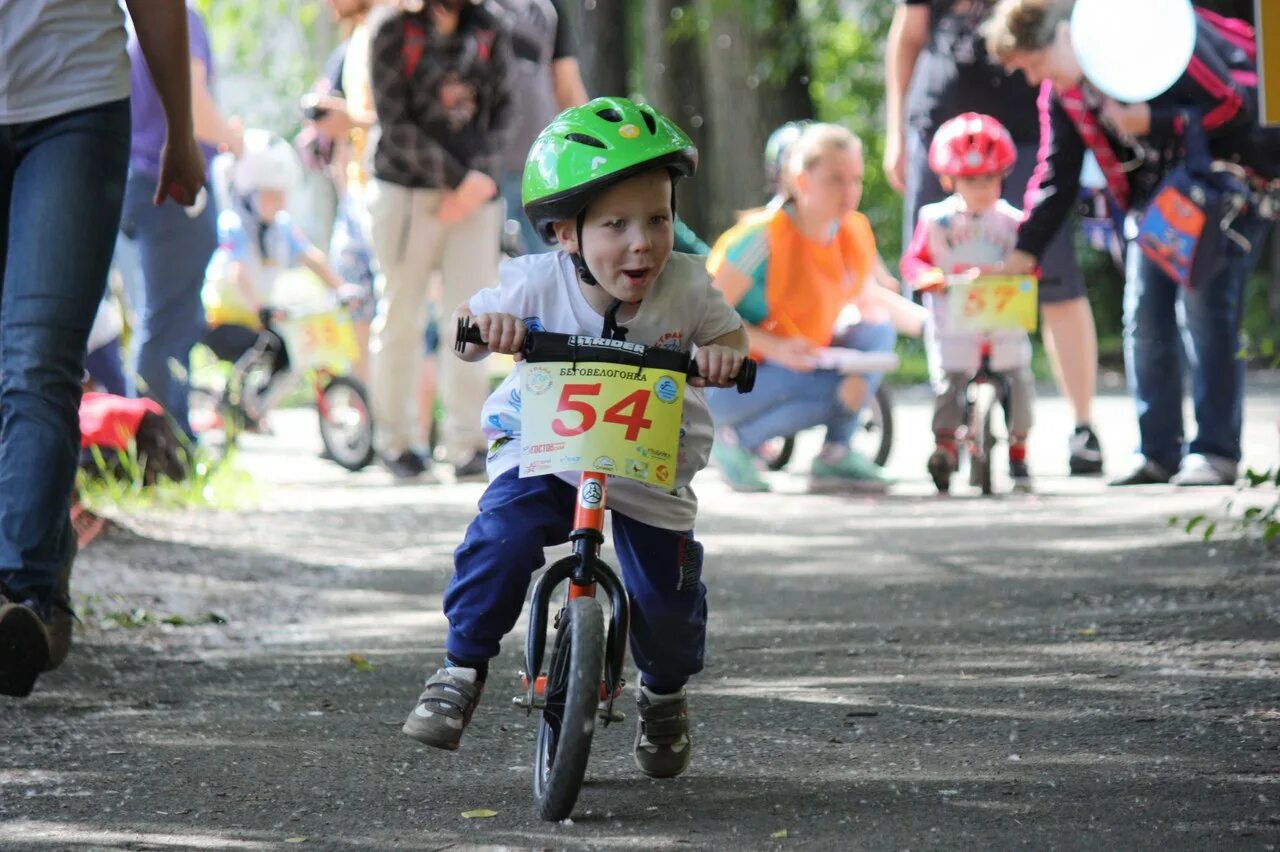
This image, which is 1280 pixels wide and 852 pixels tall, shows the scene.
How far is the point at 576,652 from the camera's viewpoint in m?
4.01

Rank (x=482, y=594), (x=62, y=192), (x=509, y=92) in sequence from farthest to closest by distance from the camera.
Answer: (x=509, y=92) < (x=62, y=192) < (x=482, y=594)

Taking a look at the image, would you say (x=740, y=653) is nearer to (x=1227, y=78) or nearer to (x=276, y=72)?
(x=1227, y=78)

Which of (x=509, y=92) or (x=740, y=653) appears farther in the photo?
(x=509, y=92)

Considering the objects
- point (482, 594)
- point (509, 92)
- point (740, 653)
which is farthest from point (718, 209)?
point (482, 594)

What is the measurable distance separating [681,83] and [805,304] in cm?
1057

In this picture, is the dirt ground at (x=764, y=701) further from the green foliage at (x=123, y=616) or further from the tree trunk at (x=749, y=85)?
the tree trunk at (x=749, y=85)

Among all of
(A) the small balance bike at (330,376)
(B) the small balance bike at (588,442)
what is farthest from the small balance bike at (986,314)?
(B) the small balance bike at (588,442)

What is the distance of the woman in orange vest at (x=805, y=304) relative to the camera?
32.5 ft

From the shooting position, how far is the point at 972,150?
9.64 meters

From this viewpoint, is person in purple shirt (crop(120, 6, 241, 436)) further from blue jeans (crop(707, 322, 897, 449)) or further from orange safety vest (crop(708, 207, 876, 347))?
blue jeans (crop(707, 322, 897, 449))

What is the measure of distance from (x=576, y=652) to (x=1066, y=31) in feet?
19.0

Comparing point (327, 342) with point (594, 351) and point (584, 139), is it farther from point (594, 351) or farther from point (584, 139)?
point (594, 351)

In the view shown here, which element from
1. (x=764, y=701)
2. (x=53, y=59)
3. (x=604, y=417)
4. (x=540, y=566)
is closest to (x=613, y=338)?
(x=604, y=417)

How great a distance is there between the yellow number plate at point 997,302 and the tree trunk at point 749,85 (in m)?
9.56
